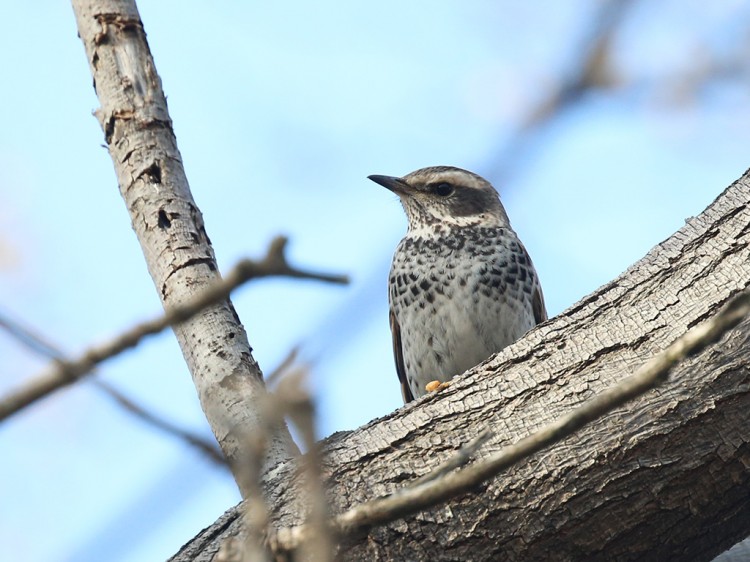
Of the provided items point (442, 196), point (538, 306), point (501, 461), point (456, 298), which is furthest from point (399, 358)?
point (501, 461)

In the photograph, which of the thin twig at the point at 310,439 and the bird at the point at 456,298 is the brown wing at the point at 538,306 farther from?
the thin twig at the point at 310,439

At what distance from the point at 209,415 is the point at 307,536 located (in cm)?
288

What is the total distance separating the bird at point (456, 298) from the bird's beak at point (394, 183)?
1.67 feet

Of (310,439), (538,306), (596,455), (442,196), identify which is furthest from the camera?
(442,196)

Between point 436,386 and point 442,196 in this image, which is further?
point 442,196

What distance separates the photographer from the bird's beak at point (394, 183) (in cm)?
912

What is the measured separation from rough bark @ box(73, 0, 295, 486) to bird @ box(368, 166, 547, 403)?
2.42 m

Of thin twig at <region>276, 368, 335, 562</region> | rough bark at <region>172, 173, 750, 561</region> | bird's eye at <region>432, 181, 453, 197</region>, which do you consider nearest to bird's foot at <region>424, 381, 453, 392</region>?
rough bark at <region>172, 173, 750, 561</region>

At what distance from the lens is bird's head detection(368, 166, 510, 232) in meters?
8.88

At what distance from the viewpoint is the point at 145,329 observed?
1.99 meters

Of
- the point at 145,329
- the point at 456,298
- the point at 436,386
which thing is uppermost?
the point at 456,298

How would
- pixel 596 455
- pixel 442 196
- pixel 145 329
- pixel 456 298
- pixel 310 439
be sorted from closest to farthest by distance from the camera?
pixel 310 439 → pixel 145 329 → pixel 596 455 → pixel 456 298 → pixel 442 196

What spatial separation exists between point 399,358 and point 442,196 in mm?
1508

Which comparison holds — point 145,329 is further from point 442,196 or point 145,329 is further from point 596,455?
point 442,196
